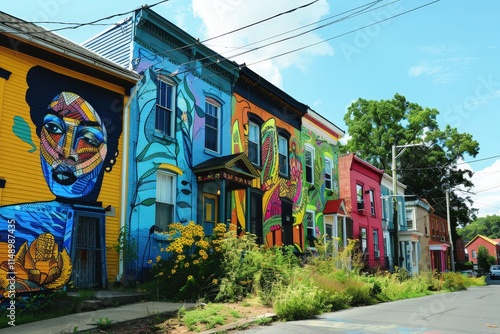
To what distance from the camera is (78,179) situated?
37.1 ft

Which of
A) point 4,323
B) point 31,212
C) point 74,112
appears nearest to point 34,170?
point 31,212

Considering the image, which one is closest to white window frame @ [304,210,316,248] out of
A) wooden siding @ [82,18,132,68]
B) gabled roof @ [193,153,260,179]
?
gabled roof @ [193,153,260,179]

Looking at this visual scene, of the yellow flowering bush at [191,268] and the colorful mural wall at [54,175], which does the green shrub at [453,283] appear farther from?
the colorful mural wall at [54,175]

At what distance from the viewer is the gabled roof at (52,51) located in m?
10.3

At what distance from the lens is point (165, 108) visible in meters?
14.0

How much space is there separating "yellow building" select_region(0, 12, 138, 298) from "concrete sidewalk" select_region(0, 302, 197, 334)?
1517mm

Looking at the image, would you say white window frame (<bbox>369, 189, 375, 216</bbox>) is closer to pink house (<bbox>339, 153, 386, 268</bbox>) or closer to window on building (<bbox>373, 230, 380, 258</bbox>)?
pink house (<bbox>339, 153, 386, 268</bbox>)

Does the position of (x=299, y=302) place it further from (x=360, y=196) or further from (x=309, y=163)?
(x=360, y=196)

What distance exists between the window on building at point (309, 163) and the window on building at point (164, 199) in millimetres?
10092

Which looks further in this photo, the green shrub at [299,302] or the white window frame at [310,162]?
the white window frame at [310,162]

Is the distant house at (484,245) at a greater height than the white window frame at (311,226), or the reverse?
the white window frame at (311,226)

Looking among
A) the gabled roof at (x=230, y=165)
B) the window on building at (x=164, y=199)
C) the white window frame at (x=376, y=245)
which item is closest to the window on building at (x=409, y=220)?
the white window frame at (x=376, y=245)

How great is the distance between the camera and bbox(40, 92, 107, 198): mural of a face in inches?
427

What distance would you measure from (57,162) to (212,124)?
6424 mm
